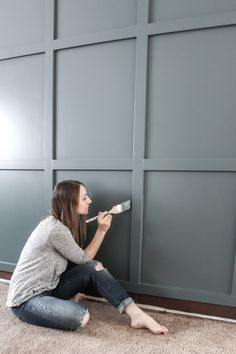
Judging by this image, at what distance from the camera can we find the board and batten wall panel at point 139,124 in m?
1.27

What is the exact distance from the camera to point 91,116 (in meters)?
1.49

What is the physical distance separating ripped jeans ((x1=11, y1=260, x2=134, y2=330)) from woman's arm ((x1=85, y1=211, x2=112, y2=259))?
2.8 inches

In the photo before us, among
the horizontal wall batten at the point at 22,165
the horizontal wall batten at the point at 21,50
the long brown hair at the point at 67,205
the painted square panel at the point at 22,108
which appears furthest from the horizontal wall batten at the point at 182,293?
the horizontal wall batten at the point at 21,50

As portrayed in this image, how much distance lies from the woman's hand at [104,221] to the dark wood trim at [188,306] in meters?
0.43

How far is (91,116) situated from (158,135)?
0.41 meters

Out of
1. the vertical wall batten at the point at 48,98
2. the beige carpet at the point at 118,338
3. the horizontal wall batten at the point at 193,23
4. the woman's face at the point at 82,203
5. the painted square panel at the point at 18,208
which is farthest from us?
the painted square panel at the point at 18,208

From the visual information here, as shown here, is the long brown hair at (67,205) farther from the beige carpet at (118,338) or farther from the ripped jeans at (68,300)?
the beige carpet at (118,338)

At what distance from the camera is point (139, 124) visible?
1.38 meters

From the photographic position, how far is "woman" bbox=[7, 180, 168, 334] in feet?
3.77

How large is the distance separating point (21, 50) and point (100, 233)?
1226mm

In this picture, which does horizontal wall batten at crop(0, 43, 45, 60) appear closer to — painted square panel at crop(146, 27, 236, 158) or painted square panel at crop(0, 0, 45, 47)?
painted square panel at crop(0, 0, 45, 47)

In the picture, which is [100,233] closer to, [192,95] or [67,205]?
[67,205]

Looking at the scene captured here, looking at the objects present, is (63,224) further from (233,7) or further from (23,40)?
(233,7)

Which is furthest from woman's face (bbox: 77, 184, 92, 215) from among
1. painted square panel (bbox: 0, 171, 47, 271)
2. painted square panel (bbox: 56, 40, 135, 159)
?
painted square panel (bbox: 0, 171, 47, 271)
